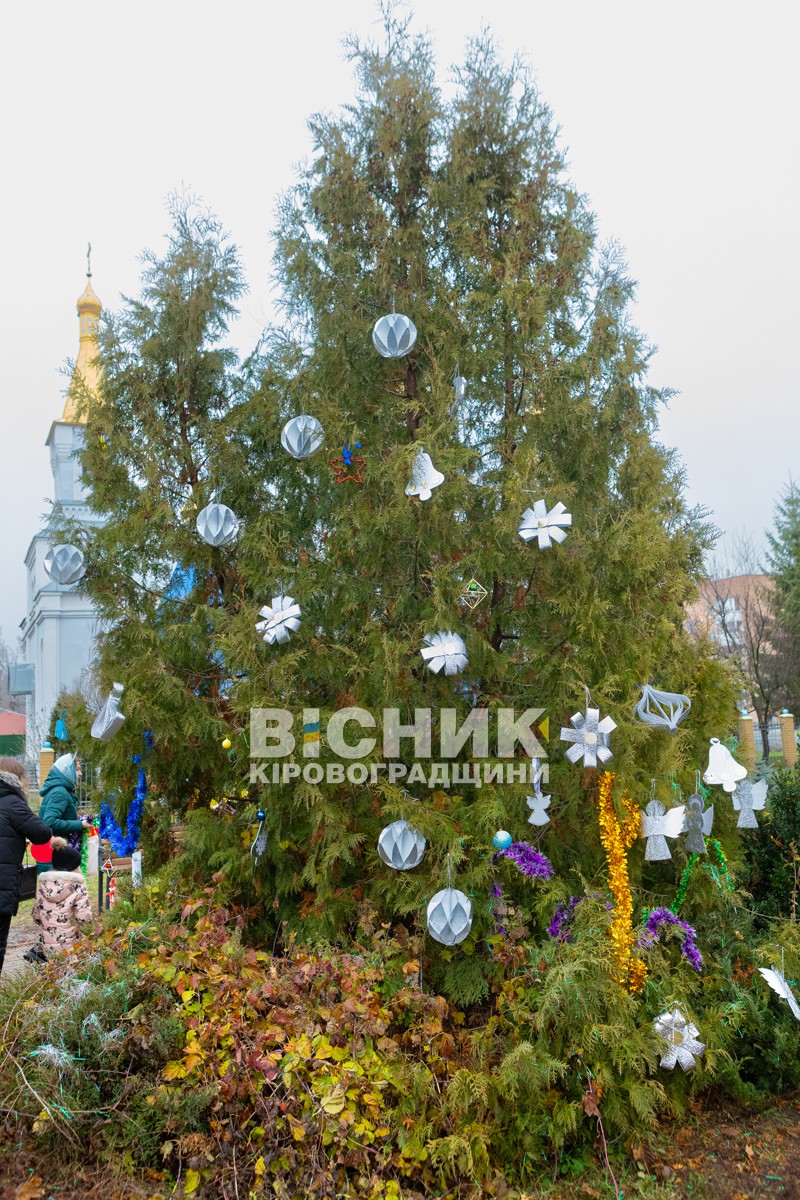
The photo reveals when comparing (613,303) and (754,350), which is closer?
(613,303)

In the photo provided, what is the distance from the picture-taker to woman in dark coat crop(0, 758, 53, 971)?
162 inches

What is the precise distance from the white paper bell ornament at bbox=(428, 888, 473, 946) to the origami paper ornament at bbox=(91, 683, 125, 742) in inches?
83.8

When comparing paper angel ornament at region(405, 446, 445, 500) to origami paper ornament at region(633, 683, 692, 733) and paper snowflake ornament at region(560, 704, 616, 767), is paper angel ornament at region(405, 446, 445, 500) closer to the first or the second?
paper snowflake ornament at region(560, 704, 616, 767)

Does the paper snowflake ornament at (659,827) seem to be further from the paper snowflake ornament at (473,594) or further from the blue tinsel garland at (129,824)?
the blue tinsel garland at (129,824)

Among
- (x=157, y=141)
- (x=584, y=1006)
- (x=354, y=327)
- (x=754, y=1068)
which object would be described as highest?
(x=157, y=141)

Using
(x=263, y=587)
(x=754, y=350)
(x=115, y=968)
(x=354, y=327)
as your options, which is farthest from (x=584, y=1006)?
(x=754, y=350)

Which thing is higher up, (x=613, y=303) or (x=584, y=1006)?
(x=613, y=303)

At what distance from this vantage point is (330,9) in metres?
5.31

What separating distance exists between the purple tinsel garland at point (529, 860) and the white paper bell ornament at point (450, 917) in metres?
0.36

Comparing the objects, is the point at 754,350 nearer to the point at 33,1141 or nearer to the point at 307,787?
the point at 307,787

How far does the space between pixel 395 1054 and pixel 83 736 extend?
2981 millimetres

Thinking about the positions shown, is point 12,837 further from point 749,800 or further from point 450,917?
point 749,800

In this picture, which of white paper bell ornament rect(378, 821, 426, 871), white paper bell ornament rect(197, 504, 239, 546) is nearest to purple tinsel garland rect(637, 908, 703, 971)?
white paper bell ornament rect(378, 821, 426, 871)

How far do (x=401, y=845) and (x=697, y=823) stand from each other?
1629 millimetres
